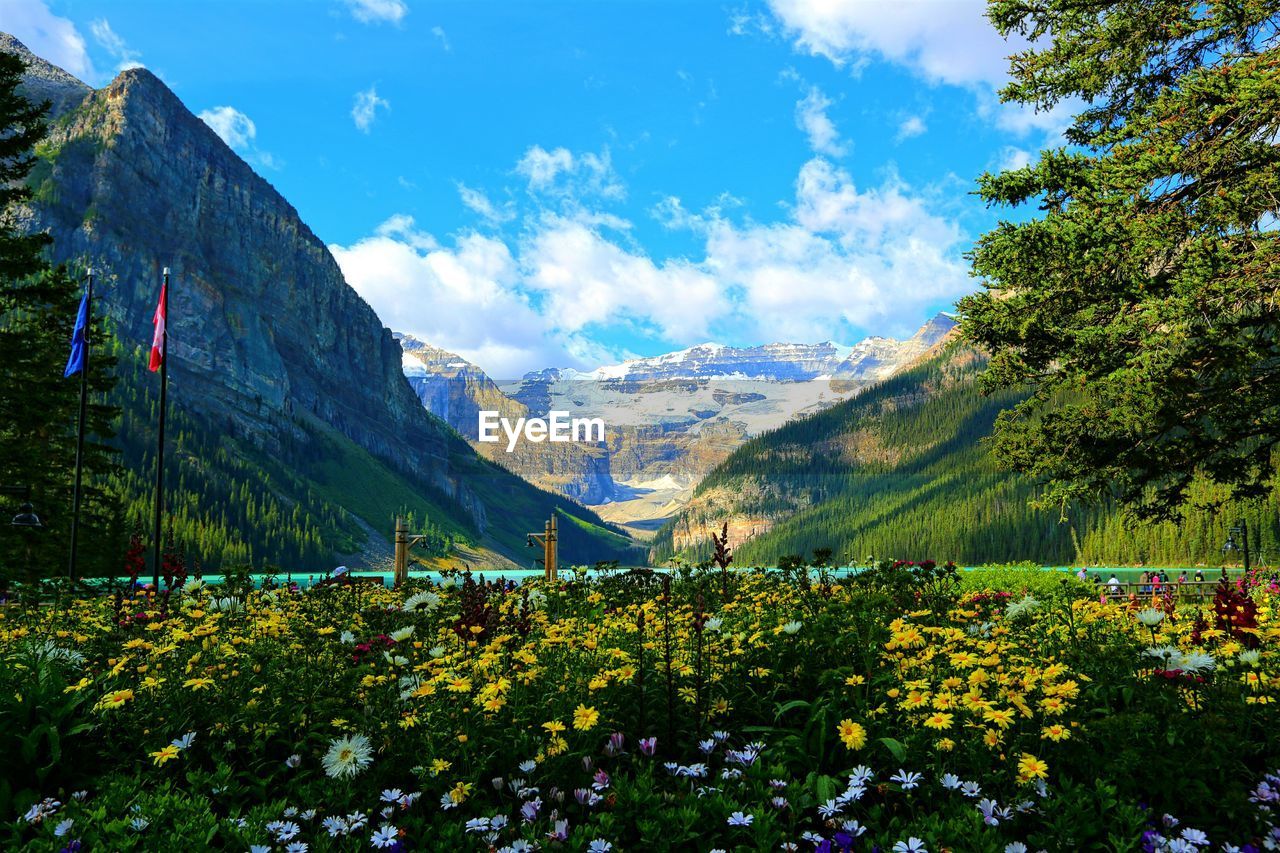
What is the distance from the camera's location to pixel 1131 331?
14.2m

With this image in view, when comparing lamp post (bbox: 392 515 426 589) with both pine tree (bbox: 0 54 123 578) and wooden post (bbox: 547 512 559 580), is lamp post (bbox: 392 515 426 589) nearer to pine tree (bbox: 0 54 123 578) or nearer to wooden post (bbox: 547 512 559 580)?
wooden post (bbox: 547 512 559 580)

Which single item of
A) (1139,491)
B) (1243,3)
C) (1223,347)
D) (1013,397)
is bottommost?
(1139,491)

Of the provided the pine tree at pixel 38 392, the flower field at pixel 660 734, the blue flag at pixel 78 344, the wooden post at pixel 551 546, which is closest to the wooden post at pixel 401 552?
the wooden post at pixel 551 546

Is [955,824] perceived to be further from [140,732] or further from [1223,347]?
[1223,347]

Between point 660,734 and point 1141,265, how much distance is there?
45.1 ft

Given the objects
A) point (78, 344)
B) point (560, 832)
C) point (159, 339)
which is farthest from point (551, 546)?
point (560, 832)

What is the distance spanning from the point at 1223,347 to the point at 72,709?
15570mm

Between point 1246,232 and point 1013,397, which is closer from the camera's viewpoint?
point 1246,232

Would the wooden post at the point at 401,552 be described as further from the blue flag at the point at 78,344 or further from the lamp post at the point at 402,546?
the blue flag at the point at 78,344

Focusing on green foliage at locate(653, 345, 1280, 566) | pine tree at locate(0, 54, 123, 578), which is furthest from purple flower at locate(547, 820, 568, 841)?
green foliage at locate(653, 345, 1280, 566)

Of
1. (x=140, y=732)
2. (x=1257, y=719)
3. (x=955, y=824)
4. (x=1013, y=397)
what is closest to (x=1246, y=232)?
(x=1257, y=719)

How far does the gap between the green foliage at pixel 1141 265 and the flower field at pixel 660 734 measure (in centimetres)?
898

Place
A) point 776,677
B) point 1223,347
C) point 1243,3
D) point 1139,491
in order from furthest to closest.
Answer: point 1139,491
point 1243,3
point 1223,347
point 776,677

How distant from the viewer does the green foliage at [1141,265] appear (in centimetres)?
1359
